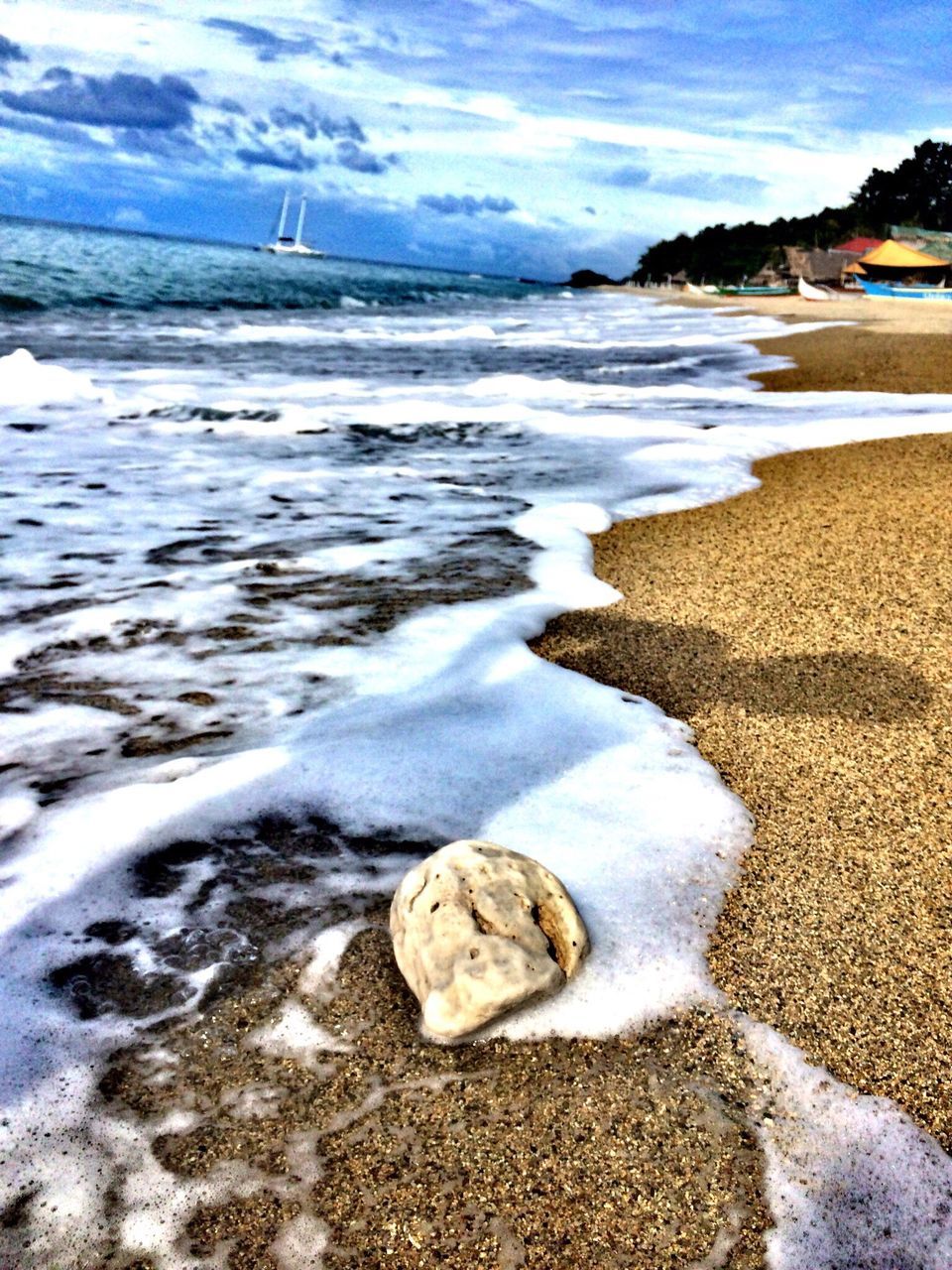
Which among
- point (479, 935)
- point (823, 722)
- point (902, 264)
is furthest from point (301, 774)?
point (902, 264)

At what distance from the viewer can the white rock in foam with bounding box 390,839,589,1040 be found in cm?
171

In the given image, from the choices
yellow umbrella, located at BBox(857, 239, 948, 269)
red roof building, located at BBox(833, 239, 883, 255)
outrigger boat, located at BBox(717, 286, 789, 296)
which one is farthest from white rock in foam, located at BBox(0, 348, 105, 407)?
red roof building, located at BBox(833, 239, 883, 255)

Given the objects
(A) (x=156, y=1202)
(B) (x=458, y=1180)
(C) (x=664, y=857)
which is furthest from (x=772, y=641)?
(A) (x=156, y=1202)

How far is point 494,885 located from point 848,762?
4.01 feet

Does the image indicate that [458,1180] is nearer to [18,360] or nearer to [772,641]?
[772,641]

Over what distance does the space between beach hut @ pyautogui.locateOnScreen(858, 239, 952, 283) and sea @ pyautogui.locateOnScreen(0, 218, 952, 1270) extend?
44371mm

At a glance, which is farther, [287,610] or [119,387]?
[119,387]

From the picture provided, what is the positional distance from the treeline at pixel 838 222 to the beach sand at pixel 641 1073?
74.3 m

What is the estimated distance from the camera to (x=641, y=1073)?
1658mm

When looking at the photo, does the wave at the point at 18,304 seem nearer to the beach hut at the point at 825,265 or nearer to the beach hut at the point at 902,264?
the beach hut at the point at 902,264

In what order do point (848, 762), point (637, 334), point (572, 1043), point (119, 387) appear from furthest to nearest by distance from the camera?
point (637, 334), point (119, 387), point (848, 762), point (572, 1043)

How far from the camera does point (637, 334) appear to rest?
69.0ft

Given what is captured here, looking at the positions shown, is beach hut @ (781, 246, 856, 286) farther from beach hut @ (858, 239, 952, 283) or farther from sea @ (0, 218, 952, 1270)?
sea @ (0, 218, 952, 1270)

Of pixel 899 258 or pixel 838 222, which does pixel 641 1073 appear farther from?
pixel 838 222
